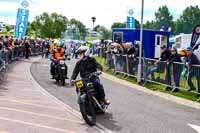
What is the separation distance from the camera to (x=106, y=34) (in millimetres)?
90250

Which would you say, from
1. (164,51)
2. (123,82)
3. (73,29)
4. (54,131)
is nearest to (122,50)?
(123,82)

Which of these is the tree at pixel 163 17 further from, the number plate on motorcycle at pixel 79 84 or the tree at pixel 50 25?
the number plate on motorcycle at pixel 79 84

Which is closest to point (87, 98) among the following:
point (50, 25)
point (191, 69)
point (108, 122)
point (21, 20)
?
point (108, 122)

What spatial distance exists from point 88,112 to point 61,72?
8.95 m

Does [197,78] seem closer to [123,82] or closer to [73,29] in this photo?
[123,82]

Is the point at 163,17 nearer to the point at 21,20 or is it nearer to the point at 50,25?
the point at 50,25

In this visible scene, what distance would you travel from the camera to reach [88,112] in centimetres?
1152

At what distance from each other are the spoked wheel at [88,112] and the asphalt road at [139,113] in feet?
1.02

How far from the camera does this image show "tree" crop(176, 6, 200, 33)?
121500 mm

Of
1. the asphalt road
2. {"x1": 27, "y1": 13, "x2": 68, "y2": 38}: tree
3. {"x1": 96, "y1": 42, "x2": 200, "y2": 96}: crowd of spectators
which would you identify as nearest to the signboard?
{"x1": 96, "y1": 42, "x2": 200, "y2": 96}: crowd of spectators

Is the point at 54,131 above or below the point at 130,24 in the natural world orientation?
below

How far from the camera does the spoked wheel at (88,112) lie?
1134 centimetres

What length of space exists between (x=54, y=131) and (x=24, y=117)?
1.76 m

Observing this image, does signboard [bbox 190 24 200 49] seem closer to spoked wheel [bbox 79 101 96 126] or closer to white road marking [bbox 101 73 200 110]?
white road marking [bbox 101 73 200 110]
